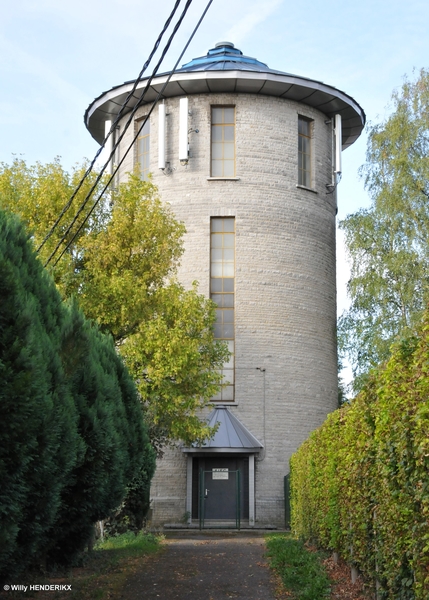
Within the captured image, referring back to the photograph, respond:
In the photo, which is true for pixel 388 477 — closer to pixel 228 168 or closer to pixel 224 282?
pixel 224 282

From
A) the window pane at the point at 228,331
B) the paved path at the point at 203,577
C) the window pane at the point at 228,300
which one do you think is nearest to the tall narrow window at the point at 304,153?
the window pane at the point at 228,300

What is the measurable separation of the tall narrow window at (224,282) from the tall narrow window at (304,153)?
388 centimetres

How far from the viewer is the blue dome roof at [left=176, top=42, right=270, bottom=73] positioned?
34.8 metres

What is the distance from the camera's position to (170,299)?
23250 millimetres

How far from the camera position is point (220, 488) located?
31.8 metres

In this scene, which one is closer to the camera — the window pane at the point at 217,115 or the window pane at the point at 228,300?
the window pane at the point at 228,300

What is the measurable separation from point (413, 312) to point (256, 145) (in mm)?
9584

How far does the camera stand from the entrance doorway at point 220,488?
1236 inches

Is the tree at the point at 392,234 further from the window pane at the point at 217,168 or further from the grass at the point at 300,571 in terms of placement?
the grass at the point at 300,571

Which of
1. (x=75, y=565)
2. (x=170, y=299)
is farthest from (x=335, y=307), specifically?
(x=75, y=565)

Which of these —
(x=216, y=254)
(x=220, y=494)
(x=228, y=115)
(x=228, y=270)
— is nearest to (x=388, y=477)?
(x=220, y=494)

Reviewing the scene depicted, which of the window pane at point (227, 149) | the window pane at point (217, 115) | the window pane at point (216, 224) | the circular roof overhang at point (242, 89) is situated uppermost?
the circular roof overhang at point (242, 89)

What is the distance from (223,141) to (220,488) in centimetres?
1381

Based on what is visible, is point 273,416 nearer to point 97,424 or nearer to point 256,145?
point 256,145
